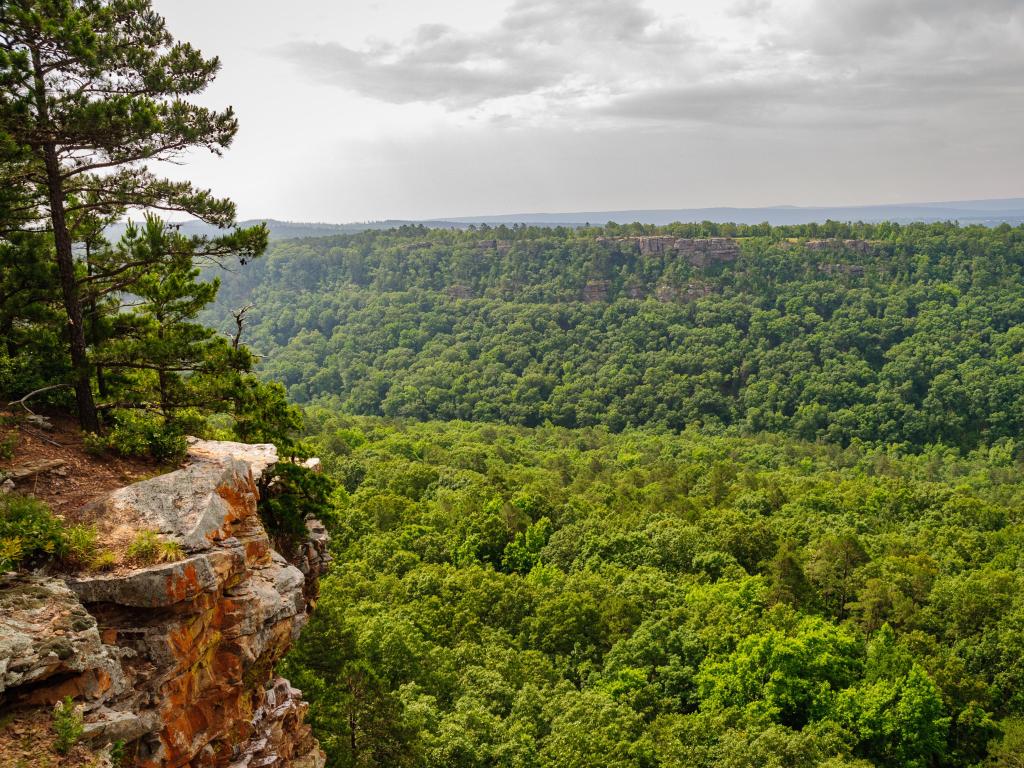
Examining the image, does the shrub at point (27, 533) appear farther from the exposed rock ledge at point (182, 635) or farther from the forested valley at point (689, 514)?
the forested valley at point (689, 514)

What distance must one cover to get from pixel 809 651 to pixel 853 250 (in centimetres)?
12978

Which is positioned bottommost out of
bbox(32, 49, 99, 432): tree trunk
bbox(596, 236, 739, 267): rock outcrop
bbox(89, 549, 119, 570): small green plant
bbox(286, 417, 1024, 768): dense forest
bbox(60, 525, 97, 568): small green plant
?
bbox(286, 417, 1024, 768): dense forest

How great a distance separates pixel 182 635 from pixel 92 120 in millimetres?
9572

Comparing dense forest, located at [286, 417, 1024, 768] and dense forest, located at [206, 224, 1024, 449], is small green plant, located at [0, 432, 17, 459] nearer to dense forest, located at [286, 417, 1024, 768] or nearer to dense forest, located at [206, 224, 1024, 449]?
dense forest, located at [286, 417, 1024, 768]

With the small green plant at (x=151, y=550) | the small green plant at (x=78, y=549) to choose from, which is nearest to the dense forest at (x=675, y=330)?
the small green plant at (x=151, y=550)

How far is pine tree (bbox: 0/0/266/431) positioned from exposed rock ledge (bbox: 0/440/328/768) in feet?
13.2

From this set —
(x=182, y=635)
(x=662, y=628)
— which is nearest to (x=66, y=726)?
(x=182, y=635)

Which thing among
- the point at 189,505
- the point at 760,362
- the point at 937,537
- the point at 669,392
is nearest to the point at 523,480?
the point at 937,537

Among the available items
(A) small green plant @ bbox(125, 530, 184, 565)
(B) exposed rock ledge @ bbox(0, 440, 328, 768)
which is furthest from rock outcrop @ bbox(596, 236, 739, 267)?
(A) small green plant @ bbox(125, 530, 184, 565)

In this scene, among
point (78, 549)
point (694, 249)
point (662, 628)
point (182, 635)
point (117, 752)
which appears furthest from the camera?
point (694, 249)

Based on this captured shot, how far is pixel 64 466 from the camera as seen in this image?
1338 centimetres

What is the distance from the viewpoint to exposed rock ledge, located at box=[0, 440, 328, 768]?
9.67 metres

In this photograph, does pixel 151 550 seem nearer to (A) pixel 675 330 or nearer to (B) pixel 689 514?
(B) pixel 689 514

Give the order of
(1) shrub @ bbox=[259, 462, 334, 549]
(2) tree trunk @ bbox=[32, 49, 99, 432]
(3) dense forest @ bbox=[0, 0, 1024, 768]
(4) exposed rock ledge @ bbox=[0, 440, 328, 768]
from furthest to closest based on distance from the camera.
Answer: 1. (1) shrub @ bbox=[259, 462, 334, 549]
2. (3) dense forest @ bbox=[0, 0, 1024, 768]
3. (2) tree trunk @ bbox=[32, 49, 99, 432]
4. (4) exposed rock ledge @ bbox=[0, 440, 328, 768]
